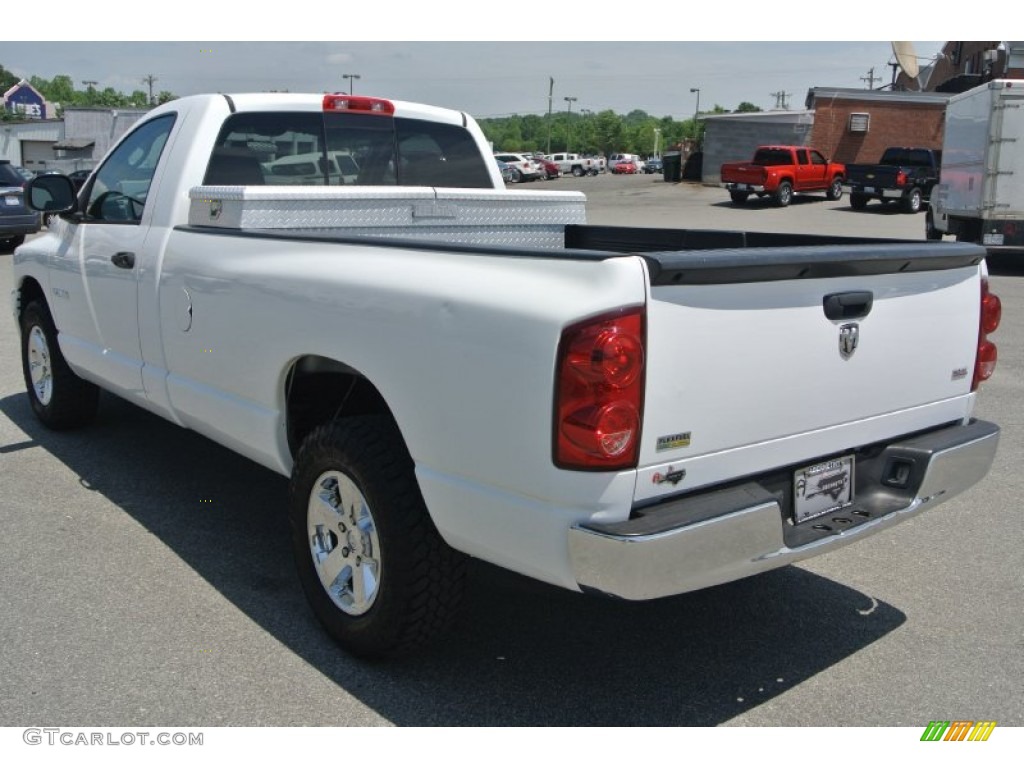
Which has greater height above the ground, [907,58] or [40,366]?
[907,58]

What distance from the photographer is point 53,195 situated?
5660 mm

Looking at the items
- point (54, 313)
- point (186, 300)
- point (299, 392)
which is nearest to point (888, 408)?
point (299, 392)

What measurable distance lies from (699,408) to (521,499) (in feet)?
1.86

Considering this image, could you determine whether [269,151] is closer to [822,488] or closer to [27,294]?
[27,294]

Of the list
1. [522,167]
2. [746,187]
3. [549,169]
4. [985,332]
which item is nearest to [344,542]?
[985,332]

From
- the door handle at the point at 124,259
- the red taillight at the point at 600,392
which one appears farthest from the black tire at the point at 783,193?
the red taillight at the point at 600,392

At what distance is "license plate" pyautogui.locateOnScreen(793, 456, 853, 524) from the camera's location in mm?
3211

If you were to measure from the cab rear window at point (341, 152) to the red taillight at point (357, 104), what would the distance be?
0.12 ft

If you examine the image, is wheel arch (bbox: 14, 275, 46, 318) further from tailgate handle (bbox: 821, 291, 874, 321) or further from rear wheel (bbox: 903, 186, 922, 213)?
rear wheel (bbox: 903, 186, 922, 213)

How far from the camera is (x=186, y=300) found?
4316 millimetres

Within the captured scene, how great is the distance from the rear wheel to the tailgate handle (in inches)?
1227

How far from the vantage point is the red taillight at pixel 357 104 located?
17.5 feet

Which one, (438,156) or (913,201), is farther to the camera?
(913,201)

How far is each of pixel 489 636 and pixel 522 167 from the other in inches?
2205
